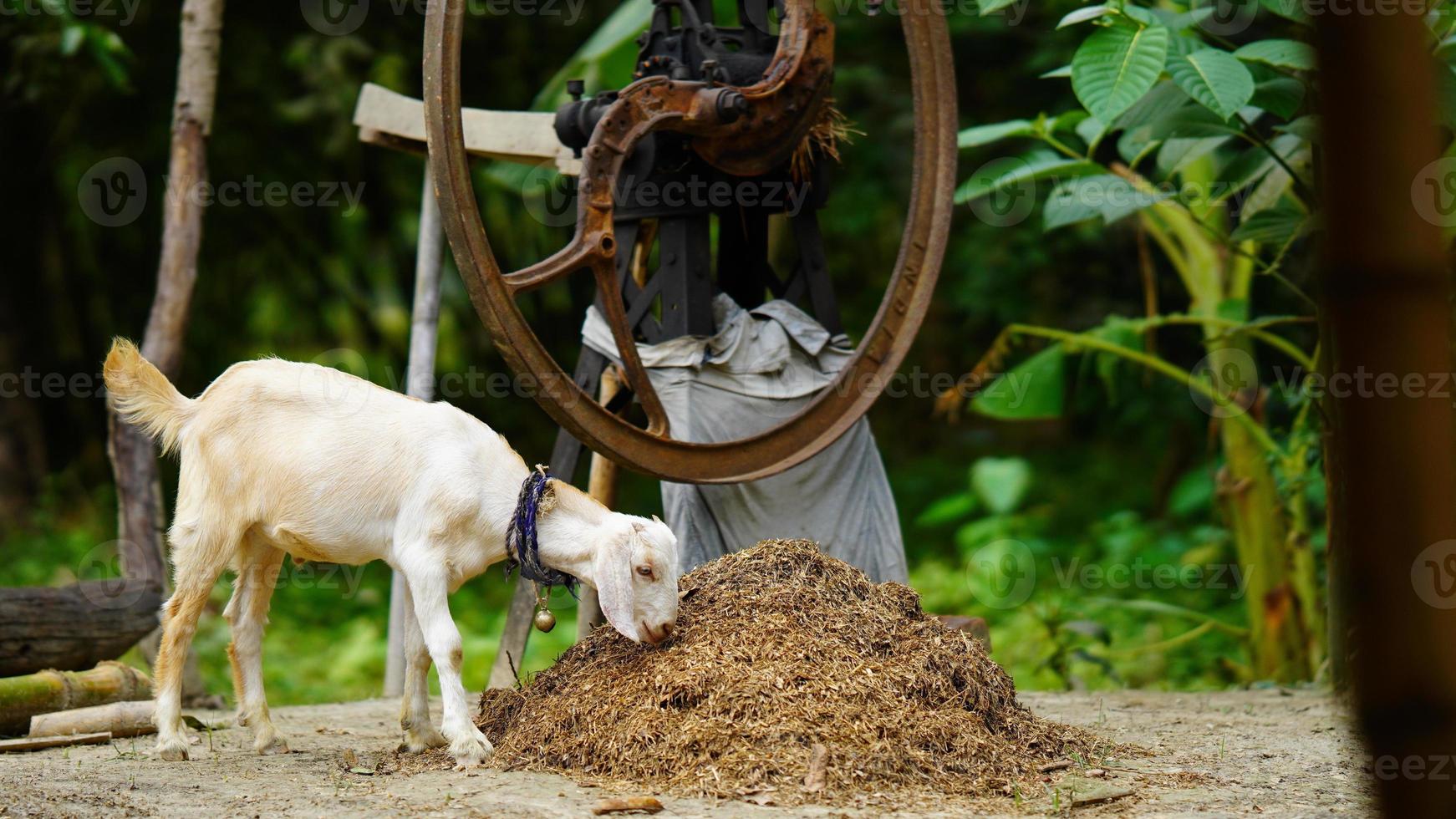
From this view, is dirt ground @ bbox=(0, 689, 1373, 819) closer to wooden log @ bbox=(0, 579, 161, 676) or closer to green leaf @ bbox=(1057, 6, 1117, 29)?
wooden log @ bbox=(0, 579, 161, 676)

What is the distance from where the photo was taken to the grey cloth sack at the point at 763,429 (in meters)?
5.96

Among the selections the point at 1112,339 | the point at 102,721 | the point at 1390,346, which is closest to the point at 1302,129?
the point at 1112,339

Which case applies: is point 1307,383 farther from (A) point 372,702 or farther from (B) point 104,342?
(B) point 104,342

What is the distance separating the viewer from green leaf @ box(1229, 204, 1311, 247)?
23.0 ft

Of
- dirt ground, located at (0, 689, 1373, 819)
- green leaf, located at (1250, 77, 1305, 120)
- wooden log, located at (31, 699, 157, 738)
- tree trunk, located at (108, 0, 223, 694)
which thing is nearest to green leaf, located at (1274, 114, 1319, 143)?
green leaf, located at (1250, 77, 1305, 120)

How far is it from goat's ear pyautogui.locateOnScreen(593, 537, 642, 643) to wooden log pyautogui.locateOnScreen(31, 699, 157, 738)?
77.0 inches

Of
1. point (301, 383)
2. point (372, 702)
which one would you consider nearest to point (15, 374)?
point (372, 702)

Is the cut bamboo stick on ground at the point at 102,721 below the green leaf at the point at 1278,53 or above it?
below

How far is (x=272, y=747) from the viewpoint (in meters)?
5.04

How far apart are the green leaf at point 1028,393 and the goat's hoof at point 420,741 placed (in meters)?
4.48

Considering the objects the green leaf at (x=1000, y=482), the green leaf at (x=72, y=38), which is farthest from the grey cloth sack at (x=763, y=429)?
the green leaf at (x=1000, y=482)

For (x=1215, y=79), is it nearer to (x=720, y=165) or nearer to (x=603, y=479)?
(x=720, y=165)

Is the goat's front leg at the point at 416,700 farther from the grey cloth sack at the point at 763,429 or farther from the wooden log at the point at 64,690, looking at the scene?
the wooden log at the point at 64,690

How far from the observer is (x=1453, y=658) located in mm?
1081
